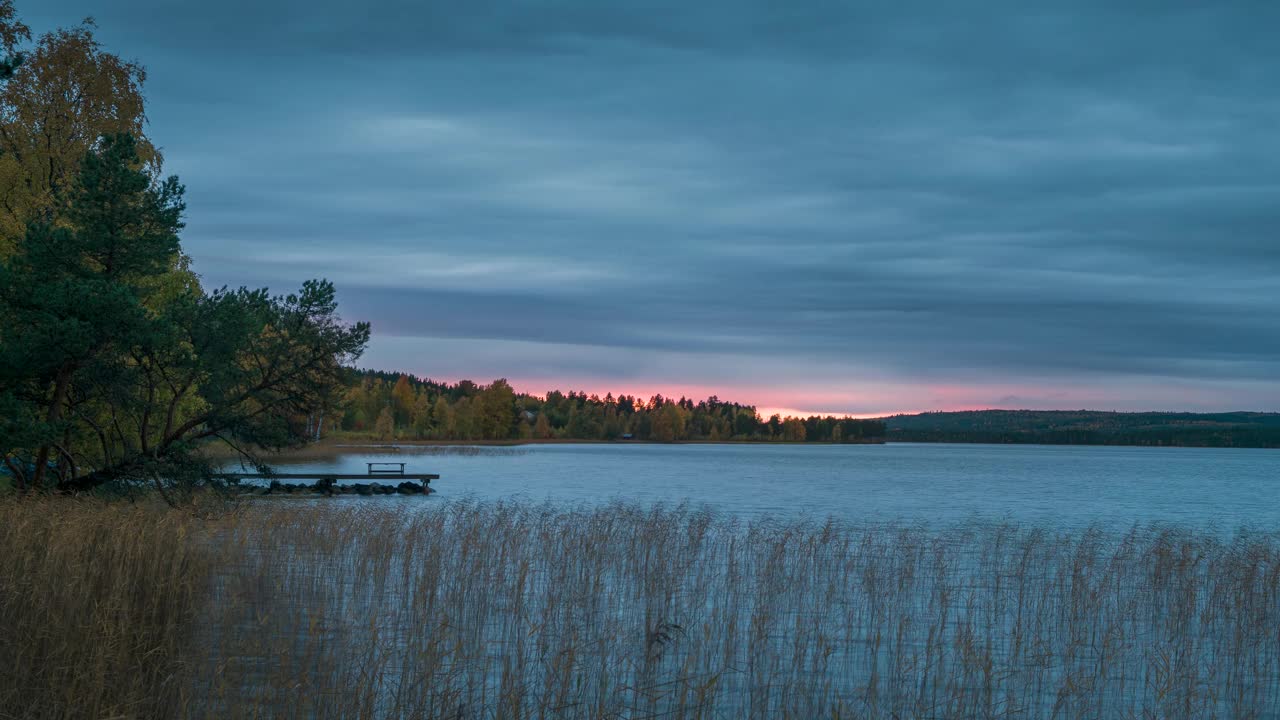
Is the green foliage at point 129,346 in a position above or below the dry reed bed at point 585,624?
above

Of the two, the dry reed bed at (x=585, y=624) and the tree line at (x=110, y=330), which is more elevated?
the tree line at (x=110, y=330)

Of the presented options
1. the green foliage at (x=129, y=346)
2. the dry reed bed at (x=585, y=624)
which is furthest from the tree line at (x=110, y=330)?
the dry reed bed at (x=585, y=624)

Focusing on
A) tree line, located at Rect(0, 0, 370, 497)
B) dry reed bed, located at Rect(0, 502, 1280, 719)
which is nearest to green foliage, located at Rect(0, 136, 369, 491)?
tree line, located at Rect(0, 0, 370, 497)

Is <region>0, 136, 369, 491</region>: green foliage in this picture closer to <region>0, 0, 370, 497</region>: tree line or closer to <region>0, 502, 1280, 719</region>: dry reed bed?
<region>0, 0, 370, 497</region>: tree line

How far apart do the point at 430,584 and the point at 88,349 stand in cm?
1016

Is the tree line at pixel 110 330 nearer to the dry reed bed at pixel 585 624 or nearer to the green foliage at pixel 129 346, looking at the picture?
the green foliage at pixel 129 346

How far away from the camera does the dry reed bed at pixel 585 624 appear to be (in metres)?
9.96

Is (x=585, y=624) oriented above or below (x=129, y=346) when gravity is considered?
below

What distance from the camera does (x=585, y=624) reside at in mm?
15094

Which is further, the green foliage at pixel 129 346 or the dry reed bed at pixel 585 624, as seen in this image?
the green foliage at pixel 129 346

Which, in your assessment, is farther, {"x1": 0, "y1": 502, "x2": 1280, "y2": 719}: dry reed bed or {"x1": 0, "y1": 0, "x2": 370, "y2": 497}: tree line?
{"x1": 0, "y1": 0, "x2": 370, "y2": 497}: tree line

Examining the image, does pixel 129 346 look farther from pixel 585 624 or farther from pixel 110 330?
pixel 585 624

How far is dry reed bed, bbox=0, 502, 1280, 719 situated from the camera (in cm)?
996

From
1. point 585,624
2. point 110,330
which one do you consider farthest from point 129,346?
point 585,624
